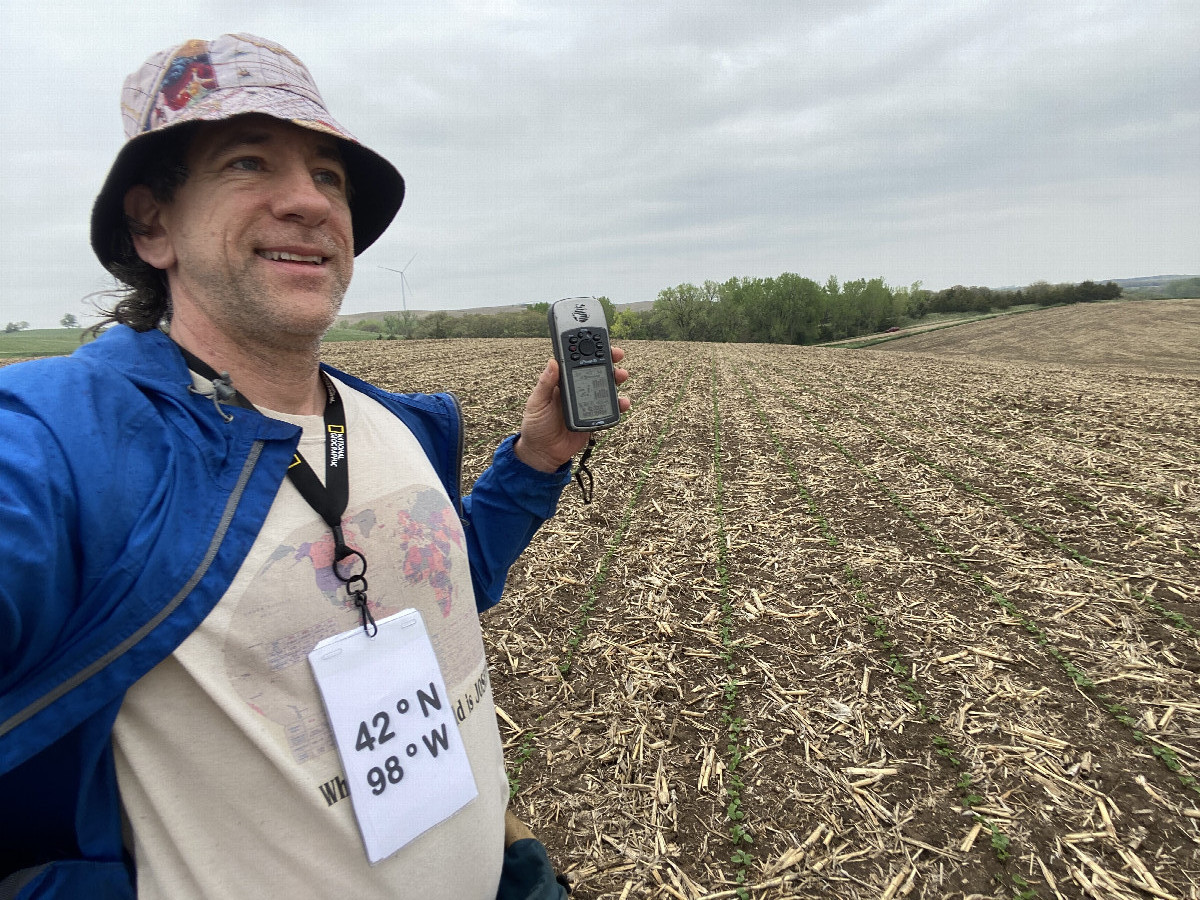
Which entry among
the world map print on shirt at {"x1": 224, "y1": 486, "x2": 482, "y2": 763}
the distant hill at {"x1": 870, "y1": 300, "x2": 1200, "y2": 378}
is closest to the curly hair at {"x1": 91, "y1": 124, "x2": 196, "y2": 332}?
the world map print on shirt at {"x1": 224, "y1": 486, "x2": 482, "y2": 763}

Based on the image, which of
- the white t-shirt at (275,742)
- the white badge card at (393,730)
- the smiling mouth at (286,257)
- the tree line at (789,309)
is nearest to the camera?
the white t-shirt at (275,742)

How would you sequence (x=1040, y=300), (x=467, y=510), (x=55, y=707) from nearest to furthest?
(x=55, y=707), (x=467, y=510), (x=1040, y=300)

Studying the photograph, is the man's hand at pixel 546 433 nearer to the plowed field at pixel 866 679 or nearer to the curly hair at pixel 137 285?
the curly hair at pixel 137 285

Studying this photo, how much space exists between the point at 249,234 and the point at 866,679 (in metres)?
4.37

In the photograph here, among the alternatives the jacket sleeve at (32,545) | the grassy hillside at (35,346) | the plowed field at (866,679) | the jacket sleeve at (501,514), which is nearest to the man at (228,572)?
the jacket sleeve at (32,545)

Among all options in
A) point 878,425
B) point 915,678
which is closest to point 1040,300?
point 878,425

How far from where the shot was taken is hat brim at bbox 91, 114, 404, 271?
1408 millimetres

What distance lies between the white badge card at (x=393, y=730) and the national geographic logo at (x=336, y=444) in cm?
41

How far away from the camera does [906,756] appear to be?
3.53 metres

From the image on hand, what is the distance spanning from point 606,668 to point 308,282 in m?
3.63

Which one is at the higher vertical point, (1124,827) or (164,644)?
(164,644)

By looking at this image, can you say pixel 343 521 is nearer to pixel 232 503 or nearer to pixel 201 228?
pixel 232 503

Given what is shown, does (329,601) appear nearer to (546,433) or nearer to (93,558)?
(93,558)

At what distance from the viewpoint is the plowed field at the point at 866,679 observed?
2975mm
